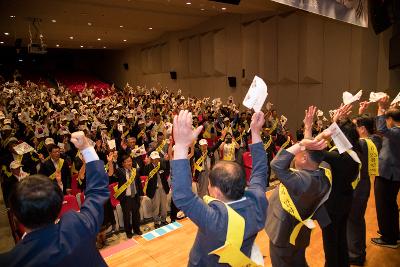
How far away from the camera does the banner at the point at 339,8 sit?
3928 mm

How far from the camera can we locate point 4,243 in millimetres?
2904

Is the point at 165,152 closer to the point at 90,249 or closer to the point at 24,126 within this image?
the point at 24,126

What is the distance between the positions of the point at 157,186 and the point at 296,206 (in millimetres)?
4152

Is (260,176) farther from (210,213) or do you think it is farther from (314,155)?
(314,155)

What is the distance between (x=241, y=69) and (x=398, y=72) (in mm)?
6408

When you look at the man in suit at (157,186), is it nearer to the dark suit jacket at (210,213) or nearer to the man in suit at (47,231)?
the dark suit jacket at (210,213)

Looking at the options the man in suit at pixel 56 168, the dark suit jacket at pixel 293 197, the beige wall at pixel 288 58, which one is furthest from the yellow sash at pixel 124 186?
the beige wall at pixel 288 58

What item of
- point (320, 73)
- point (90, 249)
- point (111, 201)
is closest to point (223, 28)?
point (320, 73)

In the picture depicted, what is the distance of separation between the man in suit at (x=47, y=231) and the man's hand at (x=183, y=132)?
608 mm

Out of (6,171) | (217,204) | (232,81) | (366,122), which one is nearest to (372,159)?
(366,122)

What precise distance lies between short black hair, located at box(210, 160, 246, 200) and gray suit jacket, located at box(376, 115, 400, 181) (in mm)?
3033

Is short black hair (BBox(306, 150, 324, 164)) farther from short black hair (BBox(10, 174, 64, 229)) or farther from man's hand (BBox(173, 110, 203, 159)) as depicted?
short black hair (BBox(10, 174, 64, 229))

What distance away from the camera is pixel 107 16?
Result: 44.8 feet

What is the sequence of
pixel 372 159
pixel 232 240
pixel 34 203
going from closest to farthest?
pixel 34 203, pixel 232 240, pixel 372 159
